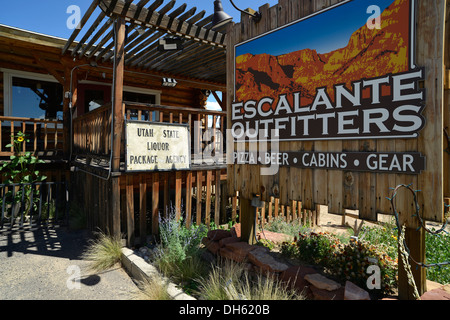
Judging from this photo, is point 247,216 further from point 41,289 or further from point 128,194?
point 41,289

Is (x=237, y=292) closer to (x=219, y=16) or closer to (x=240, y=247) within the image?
(x=240, y=247)

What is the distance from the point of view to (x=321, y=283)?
2.86 m

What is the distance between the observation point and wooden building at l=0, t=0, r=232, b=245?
4.76 m

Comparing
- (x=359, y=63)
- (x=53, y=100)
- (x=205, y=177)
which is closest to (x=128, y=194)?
(x=205, y=177)

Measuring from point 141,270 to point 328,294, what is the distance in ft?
7.75

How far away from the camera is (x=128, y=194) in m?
4.73

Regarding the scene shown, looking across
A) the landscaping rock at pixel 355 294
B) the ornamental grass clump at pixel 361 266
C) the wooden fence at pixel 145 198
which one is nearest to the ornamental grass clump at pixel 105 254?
the wooden fence at pixel 145 198

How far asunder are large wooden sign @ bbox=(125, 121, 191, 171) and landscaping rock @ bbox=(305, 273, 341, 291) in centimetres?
306

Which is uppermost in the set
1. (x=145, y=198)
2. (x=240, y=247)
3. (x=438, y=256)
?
(x=145, y=198)

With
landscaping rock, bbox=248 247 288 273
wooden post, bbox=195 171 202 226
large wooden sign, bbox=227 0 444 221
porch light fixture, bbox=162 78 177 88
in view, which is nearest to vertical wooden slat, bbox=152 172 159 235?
wooden post, bbox=195 171 202 226

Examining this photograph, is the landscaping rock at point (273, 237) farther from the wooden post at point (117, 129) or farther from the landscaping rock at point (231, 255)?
the wooden post at point (117, 129)

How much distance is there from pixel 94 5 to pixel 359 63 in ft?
15.9

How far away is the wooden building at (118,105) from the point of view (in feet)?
15.6

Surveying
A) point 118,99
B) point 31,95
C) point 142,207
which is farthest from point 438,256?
point 31,95
